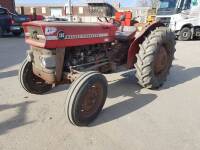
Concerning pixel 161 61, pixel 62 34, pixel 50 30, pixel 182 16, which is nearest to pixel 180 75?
pixel 161 61

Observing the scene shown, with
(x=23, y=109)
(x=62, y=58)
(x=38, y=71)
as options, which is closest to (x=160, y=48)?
(x=62, y=58)

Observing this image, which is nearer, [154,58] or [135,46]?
[154,58]

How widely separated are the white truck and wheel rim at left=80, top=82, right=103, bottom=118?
10322 millimetres

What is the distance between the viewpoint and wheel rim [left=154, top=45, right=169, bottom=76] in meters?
4.93

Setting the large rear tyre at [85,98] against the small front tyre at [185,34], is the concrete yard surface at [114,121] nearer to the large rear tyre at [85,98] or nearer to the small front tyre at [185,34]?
the large rear tyre at [85,98]

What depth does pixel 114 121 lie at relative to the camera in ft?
12.3

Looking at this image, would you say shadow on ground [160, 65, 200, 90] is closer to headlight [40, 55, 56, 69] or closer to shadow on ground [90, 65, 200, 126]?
shadow on ground [90, 65, 200, 126]

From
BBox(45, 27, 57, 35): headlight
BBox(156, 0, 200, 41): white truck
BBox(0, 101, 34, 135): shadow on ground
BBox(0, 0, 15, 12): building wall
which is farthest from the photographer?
BBox(0, 0, 15, 12): building wall

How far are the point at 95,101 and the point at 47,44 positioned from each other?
1.14 meters

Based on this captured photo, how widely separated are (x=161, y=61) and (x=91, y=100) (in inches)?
83.5

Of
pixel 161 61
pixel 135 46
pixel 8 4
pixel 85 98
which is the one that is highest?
pixel 8 4

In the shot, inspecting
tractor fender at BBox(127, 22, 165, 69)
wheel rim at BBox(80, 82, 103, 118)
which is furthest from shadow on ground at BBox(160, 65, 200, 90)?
wheel rim at BBox(80, 82, 103, 118)

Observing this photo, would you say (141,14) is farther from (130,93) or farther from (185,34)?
(130,93)

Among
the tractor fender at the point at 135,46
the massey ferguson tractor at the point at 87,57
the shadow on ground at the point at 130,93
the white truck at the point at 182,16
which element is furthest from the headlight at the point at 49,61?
the white truck at the point at 182,16
